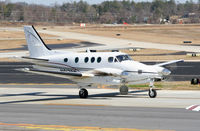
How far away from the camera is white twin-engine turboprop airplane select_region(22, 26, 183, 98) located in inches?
1187

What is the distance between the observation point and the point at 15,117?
2378cm

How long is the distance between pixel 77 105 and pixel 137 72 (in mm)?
4630

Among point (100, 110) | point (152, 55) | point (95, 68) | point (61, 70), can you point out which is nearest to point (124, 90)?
point (95, 68)

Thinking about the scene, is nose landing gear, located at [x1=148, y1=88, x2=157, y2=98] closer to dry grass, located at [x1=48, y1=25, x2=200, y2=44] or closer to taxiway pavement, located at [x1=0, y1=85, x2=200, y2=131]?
taxiway pavement, located at [x1=0, y1=85, x2=200, y2=131]

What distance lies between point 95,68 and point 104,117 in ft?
27.9

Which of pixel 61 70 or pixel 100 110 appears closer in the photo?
pixel 100 110

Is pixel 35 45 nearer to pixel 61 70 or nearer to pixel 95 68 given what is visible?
pixel 61 70

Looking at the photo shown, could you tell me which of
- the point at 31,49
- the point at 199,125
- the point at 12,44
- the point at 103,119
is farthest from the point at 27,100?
the point at 12,44

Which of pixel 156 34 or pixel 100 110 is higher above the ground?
pixel 100 110

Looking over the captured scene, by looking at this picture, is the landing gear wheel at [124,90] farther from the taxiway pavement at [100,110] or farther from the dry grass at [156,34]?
the dry grass at [156,34]

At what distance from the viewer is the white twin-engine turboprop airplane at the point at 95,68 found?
1187 inches

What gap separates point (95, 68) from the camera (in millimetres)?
31672

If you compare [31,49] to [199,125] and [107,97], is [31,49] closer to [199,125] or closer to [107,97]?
[107,97]

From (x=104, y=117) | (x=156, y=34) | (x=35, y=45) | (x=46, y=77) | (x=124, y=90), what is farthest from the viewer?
(x=156, y=34)
